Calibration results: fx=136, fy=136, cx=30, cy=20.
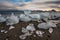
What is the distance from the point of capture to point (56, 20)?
721 mm

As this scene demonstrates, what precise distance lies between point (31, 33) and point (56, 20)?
17 cm

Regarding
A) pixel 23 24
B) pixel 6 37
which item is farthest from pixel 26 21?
pixel 6 37

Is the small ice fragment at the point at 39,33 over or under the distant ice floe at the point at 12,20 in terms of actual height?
under

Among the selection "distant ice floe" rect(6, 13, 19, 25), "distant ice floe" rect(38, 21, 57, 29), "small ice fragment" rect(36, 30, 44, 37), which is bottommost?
"small ice fragment" rect(36, 30, 44, 37)

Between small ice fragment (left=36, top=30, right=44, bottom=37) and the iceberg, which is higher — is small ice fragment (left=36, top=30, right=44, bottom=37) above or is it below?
below

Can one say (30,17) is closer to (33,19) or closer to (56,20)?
(33,19)

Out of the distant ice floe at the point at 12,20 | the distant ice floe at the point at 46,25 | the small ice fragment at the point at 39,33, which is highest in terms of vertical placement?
the distant ice floe at the point at 12,20

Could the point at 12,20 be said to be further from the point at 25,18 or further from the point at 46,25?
the point at 46,25

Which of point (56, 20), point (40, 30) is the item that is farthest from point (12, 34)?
point (56, 20)

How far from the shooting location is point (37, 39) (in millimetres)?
617

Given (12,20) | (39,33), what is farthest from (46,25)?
(12,20)

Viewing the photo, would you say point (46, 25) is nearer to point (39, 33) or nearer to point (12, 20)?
point (39, 33)

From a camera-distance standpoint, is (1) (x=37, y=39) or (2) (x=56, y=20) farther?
(2) (x=56, y=20)

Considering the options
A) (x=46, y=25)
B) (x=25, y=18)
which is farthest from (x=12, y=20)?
(x=46, y=25)
